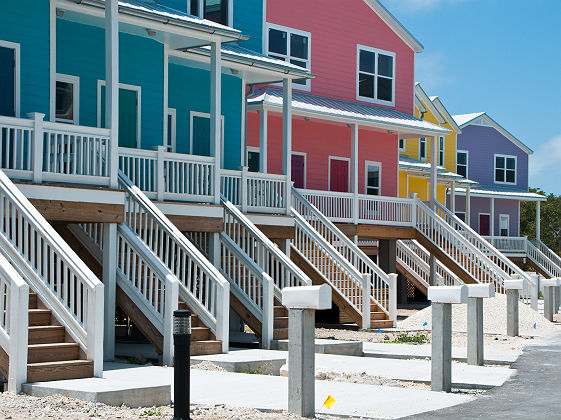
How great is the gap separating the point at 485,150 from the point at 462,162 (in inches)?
76.8

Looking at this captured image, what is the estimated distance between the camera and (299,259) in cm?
2217

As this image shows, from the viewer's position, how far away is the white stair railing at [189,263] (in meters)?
15.1

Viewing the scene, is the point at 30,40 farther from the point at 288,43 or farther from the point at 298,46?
the point at 298,46

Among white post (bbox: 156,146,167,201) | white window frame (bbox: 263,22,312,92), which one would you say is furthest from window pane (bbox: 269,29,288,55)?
white post (bbox: 156,146,167,201)

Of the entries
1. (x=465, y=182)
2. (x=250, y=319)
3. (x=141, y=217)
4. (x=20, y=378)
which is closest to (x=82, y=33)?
(x=141, y=217)

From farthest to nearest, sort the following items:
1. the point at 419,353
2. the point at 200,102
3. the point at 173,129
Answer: the point at 200,102
the point at 173,129
the point at 419,353

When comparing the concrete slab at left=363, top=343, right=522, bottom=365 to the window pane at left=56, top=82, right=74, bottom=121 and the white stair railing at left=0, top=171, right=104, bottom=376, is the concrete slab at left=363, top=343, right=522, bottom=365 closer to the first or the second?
the white stair railing at left=0, top=171, right=104, bottom=376

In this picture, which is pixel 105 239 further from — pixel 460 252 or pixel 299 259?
pixel 460 252

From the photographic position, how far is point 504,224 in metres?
49.2

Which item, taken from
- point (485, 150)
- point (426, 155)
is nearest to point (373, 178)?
point (426, 155)

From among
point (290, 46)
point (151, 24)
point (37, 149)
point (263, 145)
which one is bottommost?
point (37, 149)

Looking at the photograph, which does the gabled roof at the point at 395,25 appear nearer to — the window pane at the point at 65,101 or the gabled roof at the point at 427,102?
the gabled roof at the point at 427,102

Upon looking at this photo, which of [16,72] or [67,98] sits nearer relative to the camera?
[16,72]

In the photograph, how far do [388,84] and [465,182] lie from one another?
35.8ft
